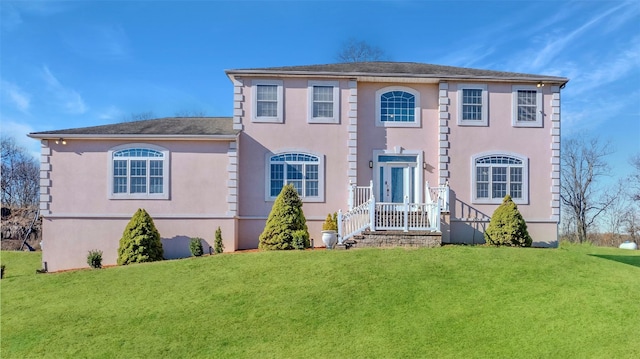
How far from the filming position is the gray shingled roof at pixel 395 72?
17953 mm

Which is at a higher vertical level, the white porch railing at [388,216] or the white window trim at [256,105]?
the white window trim at [256,105]

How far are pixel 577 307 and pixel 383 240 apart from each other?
260 inches

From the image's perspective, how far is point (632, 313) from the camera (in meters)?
10.1

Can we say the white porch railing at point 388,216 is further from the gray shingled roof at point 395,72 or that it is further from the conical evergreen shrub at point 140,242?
the conical evergreen shrub at point 140,242

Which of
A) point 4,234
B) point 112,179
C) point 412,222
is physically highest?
point 112,179

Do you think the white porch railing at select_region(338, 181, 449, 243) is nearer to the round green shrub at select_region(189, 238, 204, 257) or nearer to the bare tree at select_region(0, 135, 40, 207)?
the round green shrub at select_region(189, 238, 204, 257)

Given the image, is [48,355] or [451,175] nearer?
[48,355]

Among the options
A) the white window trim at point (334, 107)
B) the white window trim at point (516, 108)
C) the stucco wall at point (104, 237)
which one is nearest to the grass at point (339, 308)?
the stucco wall at point (104, 237)

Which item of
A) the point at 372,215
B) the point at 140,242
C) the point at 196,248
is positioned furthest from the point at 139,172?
the point at 372,215

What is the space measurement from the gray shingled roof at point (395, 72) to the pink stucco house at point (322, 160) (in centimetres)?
7

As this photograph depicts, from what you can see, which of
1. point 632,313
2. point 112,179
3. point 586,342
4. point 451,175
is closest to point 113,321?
point 112,179

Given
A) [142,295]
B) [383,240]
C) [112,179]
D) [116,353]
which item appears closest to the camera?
[116,353]

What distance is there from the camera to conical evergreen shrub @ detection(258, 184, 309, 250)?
15.9 meters

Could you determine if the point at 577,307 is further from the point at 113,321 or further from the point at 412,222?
the point at 113,321
